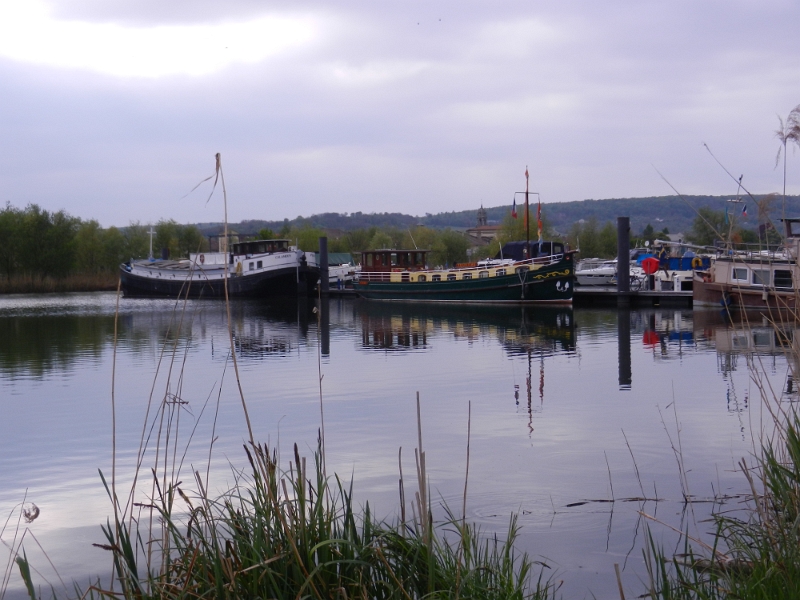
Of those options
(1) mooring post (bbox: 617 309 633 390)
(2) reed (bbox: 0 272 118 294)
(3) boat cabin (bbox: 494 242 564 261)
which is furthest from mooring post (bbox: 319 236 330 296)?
(2) reed (bbox: 0 272 118 294)

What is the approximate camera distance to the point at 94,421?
33.8 feet

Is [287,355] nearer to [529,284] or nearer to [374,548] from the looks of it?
[374,548]

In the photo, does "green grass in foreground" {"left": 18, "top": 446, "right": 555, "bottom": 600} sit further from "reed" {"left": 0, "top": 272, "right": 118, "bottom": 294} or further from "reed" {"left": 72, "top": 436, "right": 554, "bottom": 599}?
"reed" {"left": 0, "top": 272, "right": 118, "bottom": 294}

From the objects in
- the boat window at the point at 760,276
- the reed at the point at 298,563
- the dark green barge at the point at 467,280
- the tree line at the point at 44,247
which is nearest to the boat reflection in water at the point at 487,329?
the dark green barge at the point at 467,280

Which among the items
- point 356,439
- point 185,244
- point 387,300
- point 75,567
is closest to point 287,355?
point 356,439

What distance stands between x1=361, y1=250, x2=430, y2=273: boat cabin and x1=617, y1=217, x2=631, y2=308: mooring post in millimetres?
11911

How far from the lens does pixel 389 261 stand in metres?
41.8

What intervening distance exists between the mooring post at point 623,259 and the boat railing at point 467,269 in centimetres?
273

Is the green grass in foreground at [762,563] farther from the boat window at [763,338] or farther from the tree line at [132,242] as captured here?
the tree line at [132,242]

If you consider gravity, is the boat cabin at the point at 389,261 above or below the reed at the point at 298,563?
above

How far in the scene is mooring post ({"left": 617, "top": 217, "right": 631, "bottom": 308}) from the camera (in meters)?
30.6

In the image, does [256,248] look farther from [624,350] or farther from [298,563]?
[298,563]

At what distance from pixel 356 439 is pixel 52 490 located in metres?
2.92

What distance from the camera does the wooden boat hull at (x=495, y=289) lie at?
111 feet
